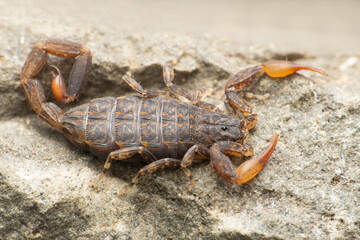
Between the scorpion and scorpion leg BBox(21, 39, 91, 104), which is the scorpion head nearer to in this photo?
the scorpion

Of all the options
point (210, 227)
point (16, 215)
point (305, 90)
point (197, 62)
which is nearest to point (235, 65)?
point (197, 62)

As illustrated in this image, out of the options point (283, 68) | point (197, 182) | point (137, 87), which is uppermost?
point (283, 68)

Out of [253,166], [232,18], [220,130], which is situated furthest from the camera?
[232,18]

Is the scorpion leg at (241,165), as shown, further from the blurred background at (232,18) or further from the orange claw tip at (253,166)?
the blurred background at (232,18)

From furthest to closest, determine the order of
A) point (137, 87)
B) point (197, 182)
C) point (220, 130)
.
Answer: point (137, 87), point (220, 130), point (197, 182)

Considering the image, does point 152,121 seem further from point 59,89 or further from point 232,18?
point 232,18

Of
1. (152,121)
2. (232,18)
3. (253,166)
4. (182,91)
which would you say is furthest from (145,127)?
(232,18)
